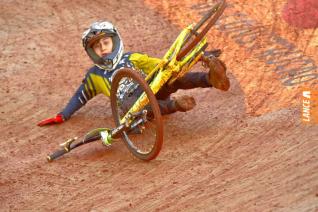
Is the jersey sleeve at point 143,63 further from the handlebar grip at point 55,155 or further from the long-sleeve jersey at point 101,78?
the handlebar grip at point 55,155

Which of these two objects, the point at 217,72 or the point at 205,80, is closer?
the point at 217,72

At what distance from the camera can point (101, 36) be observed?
7.73 m

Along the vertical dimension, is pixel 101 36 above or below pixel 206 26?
below

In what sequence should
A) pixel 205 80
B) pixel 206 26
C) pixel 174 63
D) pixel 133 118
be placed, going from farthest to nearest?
pixel 205 80, pixel 133 118, pixel 174 63, pixel 206 26

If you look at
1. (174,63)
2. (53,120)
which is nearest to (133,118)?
(174,63)

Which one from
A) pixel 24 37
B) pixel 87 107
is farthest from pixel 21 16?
pixel 87 107

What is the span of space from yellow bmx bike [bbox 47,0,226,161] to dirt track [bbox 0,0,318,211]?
19 centimetres

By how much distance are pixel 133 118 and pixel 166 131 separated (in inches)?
31.3

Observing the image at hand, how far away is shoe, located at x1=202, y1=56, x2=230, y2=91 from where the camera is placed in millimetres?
7125

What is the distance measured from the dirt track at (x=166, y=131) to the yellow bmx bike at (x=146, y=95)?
0.19 metres

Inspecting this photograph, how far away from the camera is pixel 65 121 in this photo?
8.43 metres

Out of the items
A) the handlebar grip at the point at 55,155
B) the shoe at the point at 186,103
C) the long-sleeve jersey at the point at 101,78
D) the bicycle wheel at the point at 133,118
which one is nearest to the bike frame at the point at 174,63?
the bicycle wheel at the point at 133,118

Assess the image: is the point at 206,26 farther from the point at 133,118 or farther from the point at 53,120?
the point at 53,120

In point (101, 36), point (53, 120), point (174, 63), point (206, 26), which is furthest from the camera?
point (53, 120)
